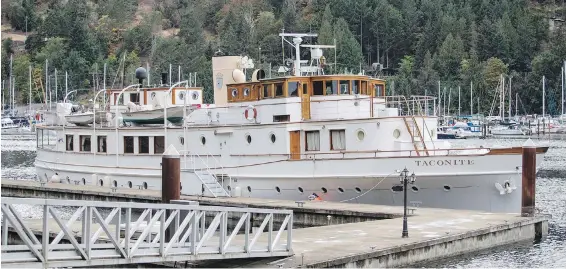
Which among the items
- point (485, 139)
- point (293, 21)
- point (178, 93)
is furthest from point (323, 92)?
point (293, 21)

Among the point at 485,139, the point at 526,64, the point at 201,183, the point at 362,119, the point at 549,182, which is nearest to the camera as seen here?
the point at 362,119

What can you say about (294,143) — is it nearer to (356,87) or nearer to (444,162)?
(356,87)

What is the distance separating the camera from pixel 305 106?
41.9m

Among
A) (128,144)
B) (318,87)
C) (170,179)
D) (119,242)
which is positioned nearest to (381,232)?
(170,179)

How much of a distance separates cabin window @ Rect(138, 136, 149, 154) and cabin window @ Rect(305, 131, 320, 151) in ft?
27.4

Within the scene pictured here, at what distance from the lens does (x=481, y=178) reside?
38094 mm

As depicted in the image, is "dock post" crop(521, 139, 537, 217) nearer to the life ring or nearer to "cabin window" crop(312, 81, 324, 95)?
"cabin window" crop(312, 81, 324, 95)

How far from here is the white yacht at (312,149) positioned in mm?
38562

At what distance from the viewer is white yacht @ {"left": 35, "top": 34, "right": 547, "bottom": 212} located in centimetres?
3856

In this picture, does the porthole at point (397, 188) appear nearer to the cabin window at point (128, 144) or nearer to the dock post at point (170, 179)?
the dock post at point (170, 179)

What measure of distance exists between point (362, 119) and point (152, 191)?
984cm

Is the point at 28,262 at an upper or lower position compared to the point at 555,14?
lower

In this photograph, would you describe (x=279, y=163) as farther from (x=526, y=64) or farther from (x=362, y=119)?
(x=526, y=64)

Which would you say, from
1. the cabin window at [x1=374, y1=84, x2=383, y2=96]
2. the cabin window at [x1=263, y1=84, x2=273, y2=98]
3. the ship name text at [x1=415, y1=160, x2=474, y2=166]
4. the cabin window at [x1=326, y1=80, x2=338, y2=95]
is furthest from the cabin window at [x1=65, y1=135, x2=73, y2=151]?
the ship name text at [x1=415, y1=160, x2=474, y2=166]
